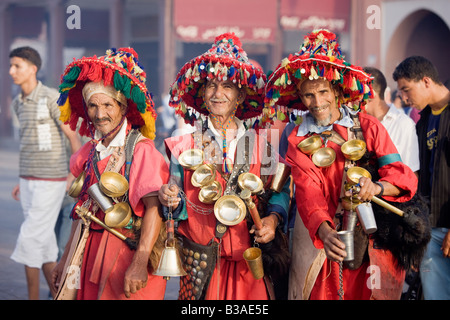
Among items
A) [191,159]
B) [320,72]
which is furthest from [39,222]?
[320,72]

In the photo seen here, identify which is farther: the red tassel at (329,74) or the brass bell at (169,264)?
the red tassel at (329,74)

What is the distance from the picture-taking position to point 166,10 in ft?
63.2

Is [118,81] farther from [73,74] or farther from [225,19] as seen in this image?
[225,19]

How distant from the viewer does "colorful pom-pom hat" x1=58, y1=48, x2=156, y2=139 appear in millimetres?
3699

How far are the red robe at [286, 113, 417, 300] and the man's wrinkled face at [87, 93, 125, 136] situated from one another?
3.63ft

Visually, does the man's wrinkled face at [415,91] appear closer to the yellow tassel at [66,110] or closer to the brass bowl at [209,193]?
the brass bowl at [209,193]

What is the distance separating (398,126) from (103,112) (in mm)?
2597

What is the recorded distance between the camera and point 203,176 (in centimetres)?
368

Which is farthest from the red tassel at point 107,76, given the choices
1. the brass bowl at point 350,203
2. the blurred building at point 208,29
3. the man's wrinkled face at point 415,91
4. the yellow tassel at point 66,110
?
the blurred building at point 208,29

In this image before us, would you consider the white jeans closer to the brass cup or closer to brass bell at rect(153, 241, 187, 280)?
brass bell at rect(153, 241, 187, 280)

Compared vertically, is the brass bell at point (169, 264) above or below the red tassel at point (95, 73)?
below

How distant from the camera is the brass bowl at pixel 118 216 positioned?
357 cm

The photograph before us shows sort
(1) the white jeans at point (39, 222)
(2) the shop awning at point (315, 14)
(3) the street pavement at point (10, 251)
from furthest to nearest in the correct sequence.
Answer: (2) the shop awning at point (315, 14), (3) the street pavement at point (10, 251), (1) the white jeans at point (39, 222)

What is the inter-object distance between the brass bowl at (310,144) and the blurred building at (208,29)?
9.35 meters
